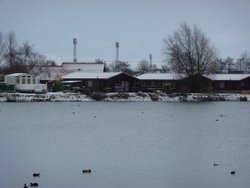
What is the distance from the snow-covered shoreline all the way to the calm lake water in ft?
95.1

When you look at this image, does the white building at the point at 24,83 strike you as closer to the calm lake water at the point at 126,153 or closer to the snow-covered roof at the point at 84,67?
the snow-covered roof at the point at 84,67

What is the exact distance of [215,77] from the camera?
88062 mm

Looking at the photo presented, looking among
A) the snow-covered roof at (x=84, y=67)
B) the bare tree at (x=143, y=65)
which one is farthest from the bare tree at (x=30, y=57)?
the bare tree at (x=143, y=65)

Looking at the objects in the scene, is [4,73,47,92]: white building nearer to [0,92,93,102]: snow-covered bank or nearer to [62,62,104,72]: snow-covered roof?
[0,92,93,102]: snow-covered bank

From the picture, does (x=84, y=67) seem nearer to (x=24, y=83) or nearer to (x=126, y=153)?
(x=24, y=83)

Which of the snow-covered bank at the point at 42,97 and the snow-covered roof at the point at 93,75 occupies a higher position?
the snow-covered roof at the point at 93,75

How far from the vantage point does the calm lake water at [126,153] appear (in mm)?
18516

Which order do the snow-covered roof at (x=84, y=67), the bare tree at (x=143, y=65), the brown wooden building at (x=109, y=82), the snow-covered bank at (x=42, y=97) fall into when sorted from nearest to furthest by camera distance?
the snow-covered bank at (x=42, y=97) → the brown wooden building at (x=109, y=82) → the snow-covered roof at (x=84, y=67) → the bare tree at (x=143, y=65)

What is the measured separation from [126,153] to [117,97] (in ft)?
155

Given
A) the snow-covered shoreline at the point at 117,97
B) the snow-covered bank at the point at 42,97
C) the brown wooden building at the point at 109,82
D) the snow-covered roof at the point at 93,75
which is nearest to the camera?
the snow-covered bank at the point at 42,97

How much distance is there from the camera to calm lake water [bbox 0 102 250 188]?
18516 mm

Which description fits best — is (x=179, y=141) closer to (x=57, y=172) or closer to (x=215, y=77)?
(x=57, y=172)

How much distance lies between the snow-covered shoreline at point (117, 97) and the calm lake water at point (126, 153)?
95.1 ft

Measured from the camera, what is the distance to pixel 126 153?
23922mm
